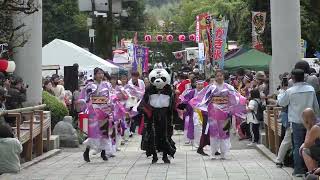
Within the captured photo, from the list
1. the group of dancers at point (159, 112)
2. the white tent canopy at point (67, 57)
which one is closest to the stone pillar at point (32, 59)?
the group of dancers at point (159, 112)

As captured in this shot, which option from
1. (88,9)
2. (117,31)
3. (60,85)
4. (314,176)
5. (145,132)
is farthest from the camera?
(117,31)

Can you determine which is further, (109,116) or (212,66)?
(212,66)

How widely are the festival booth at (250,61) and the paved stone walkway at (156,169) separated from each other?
13.3 meters

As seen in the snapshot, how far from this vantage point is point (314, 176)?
7.50m

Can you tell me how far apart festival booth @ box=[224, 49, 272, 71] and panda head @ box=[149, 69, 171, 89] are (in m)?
15.6

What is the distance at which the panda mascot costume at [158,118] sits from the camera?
13.0 meters

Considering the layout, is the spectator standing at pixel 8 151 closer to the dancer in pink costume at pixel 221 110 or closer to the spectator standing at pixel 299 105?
the spectator standing at pixel 299 105

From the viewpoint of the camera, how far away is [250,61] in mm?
28828

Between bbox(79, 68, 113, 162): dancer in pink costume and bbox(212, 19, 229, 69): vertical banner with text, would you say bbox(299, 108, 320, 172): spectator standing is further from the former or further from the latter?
bbox(212, 19, 229, 69): vertical banner with text

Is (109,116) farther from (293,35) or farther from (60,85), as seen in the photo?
(60,85)

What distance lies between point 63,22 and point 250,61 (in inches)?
1292

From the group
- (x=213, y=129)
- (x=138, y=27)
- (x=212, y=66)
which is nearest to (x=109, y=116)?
(x=213, y=129)

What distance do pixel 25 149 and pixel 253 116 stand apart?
21.4ft

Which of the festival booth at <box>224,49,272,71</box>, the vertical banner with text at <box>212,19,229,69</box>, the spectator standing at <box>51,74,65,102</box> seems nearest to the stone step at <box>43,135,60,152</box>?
the spectator standing at <box>51,74,65,102</box>
